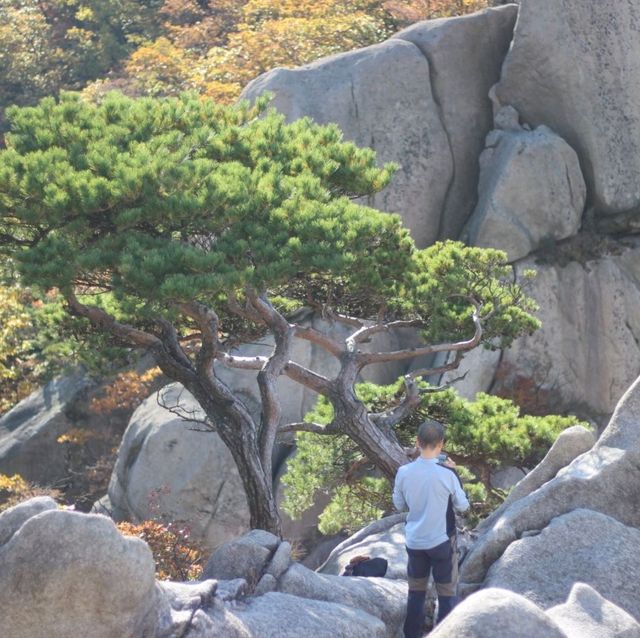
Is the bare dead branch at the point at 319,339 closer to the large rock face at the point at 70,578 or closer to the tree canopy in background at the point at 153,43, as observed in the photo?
the large rock face at the point at 70,578

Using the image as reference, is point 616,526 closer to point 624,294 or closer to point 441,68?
point 624,294

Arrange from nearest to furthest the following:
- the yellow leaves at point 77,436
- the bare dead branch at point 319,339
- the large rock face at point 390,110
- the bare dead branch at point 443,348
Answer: the bare dead branch at point 443,348 < the bare dead branch at point 319,339 < the yellow leaves at point 77,436 < the large rock face at point 390,110

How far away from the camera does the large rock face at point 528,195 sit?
1919 centimetres

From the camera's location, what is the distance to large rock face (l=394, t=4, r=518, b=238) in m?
20.3

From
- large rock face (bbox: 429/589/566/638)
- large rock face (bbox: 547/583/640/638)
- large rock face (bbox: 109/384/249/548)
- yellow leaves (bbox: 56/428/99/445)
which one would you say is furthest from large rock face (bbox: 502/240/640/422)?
large rock face (bbox: 429/589/566/638)

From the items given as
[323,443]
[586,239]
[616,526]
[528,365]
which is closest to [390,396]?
[323,443]

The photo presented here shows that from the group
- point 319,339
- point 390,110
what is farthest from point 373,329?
point 390,110

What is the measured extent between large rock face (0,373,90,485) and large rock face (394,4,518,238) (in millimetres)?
6356

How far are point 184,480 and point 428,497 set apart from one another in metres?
10.3

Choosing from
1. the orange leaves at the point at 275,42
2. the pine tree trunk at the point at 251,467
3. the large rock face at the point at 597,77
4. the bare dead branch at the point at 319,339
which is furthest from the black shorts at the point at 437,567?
the orange leaves at the point at 275,42

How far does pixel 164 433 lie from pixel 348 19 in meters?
9.63

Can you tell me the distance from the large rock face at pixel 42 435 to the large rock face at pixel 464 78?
636 centimetres

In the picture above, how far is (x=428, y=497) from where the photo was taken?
25.8 feet

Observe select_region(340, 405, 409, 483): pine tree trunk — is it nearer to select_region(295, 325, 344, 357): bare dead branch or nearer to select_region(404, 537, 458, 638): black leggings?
select_region(295, 325, 344, 357): bare dead branch
